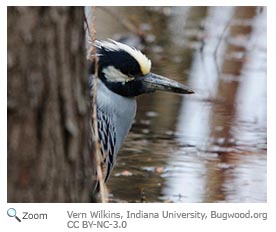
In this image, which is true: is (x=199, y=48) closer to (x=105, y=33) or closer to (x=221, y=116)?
(x=105, y=33)

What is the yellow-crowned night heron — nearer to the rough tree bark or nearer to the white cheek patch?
the white cheek patch

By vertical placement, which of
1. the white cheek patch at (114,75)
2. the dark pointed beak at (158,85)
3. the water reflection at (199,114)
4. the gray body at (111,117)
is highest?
the white cheek patch at (114,75)

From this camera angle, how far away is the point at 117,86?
3076 millimetres

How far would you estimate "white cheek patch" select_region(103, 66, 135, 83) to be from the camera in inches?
118

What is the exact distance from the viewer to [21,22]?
1.84 metres

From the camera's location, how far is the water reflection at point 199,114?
11.4ft

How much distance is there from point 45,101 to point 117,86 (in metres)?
1.23

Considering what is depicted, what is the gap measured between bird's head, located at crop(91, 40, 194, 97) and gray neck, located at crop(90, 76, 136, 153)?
0.02 metres

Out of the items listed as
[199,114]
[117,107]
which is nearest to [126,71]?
[117,107]

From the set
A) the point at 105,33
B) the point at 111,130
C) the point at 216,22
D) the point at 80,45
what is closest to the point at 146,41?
the point at 105,33
